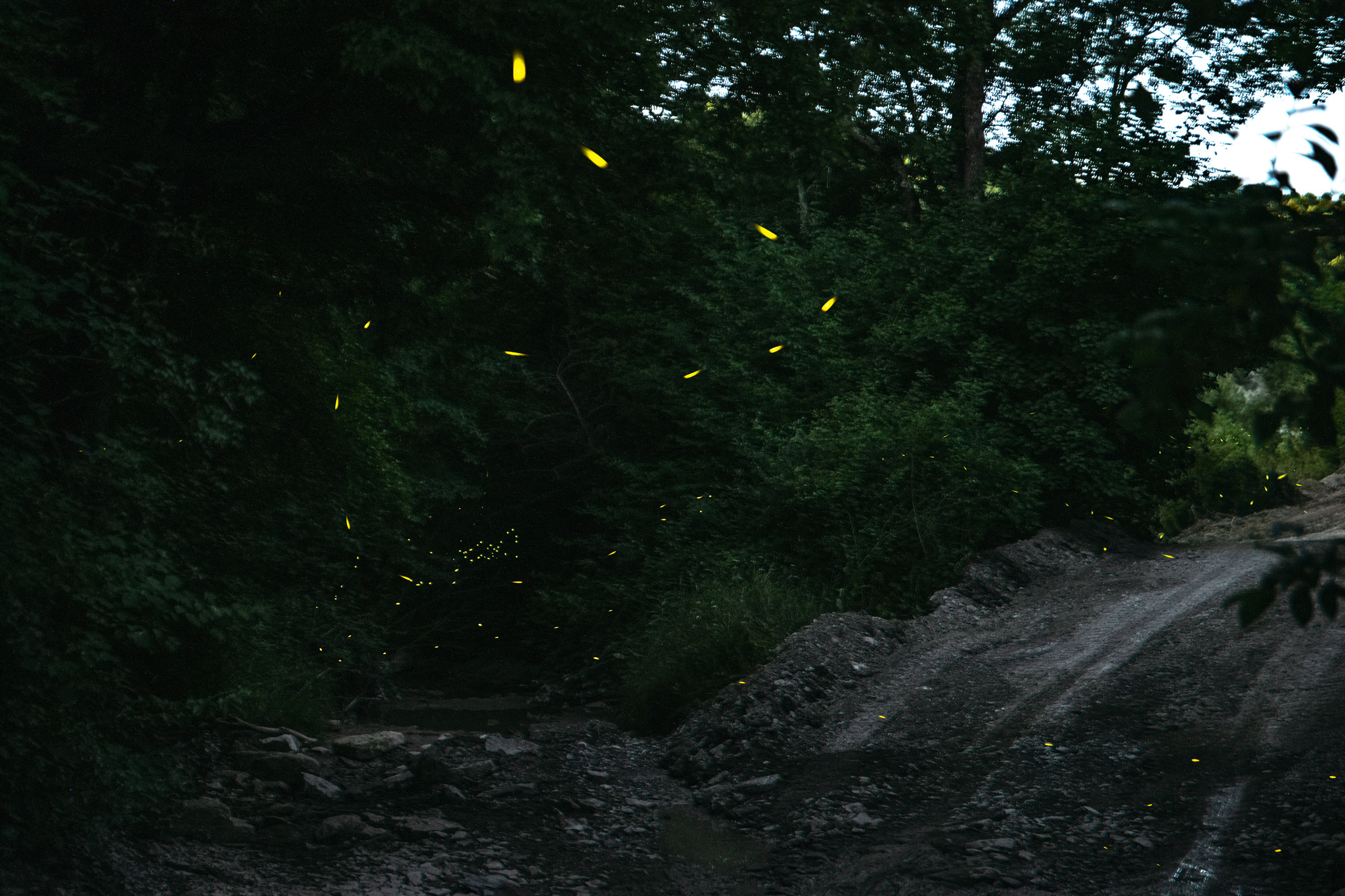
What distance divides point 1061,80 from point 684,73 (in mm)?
9453

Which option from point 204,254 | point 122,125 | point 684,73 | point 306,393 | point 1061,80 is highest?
point 1061,80

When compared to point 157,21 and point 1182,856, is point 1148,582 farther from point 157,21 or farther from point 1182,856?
point 157,21

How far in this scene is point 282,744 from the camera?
8414 millimetres

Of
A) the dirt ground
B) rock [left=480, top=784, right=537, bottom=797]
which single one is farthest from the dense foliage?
rock [left=480, top=784, right=537, bottom=797]

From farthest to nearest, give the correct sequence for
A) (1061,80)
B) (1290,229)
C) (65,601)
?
(1061,80)
(65,601)
(1290,229)

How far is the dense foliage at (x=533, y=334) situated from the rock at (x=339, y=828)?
113 cm

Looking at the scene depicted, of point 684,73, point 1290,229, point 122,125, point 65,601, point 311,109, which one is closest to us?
point 1290,229

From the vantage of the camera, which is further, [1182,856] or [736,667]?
[736,667]

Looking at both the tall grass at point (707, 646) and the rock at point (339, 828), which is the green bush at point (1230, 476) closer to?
the tall grass at point (707, 646)

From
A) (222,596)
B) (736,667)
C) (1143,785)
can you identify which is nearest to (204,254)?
(222,596)

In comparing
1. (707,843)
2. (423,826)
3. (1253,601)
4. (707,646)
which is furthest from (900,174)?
(1253,601)

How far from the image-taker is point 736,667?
890 cm

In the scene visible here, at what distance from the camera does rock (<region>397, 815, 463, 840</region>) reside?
20.5 feet

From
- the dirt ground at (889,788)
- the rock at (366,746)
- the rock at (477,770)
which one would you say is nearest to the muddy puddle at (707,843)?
the dirt ground at (889,788)
